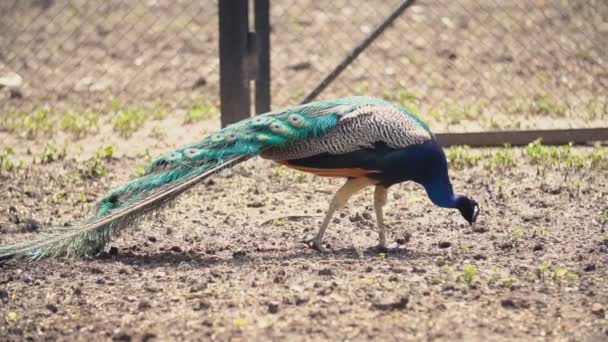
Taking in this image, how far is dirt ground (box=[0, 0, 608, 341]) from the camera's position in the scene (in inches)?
166

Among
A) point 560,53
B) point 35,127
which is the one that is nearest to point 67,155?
point 35,127

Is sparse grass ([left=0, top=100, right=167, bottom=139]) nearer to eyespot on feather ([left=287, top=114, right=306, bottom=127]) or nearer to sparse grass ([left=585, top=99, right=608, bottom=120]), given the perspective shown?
eyespot on feather ([left=287, top=114, right=306, bottom=127])

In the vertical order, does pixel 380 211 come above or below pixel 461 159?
below

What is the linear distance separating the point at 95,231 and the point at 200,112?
3.74 meters

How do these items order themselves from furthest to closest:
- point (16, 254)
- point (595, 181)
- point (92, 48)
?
point (92, 48)
point (595, 181)
point (16, 254)

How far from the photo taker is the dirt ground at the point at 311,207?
4.22 m

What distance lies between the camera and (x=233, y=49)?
7.41 meters

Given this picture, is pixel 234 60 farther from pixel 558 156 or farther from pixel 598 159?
pixel 598 159

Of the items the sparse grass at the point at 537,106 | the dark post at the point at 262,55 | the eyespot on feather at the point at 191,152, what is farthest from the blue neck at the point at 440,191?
the sparse grass at the point at 537,106

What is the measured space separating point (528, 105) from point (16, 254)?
533 centimetres

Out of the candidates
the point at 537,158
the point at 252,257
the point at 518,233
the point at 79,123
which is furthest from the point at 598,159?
the point at 79,123

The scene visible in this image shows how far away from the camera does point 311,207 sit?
639 centimetres

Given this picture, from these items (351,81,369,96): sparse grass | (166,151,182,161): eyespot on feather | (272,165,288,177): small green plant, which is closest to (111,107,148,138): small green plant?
(272,165,288,177): small green plant

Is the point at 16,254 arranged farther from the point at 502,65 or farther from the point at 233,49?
the point at 502,65
